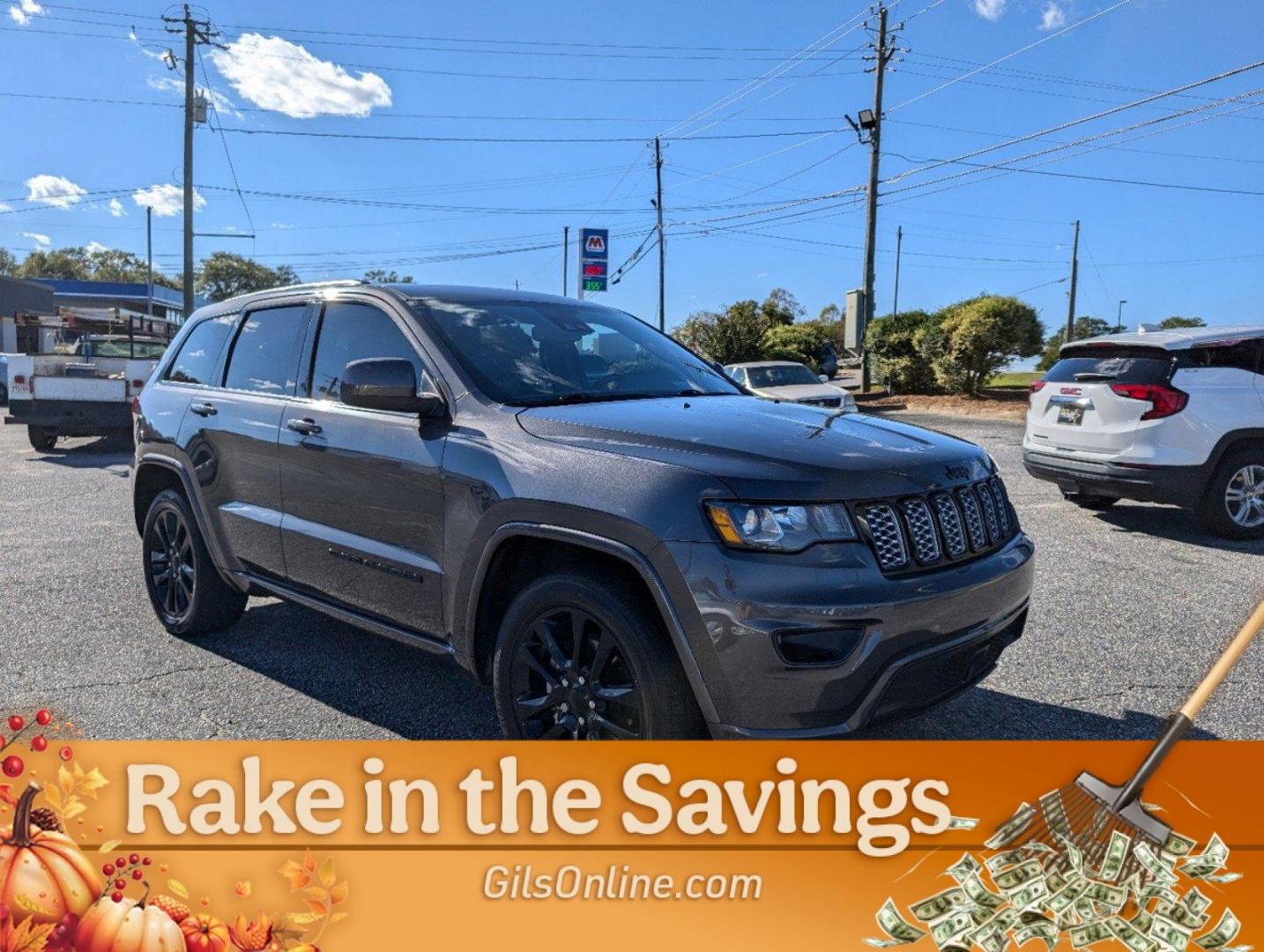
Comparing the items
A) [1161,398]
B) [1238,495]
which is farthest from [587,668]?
[1238,495]

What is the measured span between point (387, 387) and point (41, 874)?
5.28 feet

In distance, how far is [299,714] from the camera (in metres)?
3.61

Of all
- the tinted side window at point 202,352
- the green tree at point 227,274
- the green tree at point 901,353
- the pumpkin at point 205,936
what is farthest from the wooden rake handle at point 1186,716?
the green tree at point 227,274

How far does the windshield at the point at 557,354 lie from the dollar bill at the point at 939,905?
185 centimetres

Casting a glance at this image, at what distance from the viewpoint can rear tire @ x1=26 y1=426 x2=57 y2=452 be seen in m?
12.9

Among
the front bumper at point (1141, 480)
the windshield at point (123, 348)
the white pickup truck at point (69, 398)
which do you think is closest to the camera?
the front bumper at point (1141, 480)

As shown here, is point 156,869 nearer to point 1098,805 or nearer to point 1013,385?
point 1098,805

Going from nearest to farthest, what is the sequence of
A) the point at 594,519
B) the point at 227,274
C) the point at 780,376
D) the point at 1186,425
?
the point at 594,519, the point at 1186,425, the point at 780,376, the point at 227,274

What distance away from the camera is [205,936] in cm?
218

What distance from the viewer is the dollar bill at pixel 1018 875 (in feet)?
7.29

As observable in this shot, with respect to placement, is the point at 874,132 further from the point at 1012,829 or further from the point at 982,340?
the point at 1012,829

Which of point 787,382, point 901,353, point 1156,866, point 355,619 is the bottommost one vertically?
point 1156,866

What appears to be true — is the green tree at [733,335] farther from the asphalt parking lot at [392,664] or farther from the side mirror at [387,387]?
the side mirror at [387,387]

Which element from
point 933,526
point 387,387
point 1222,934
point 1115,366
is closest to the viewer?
point 1222,934
